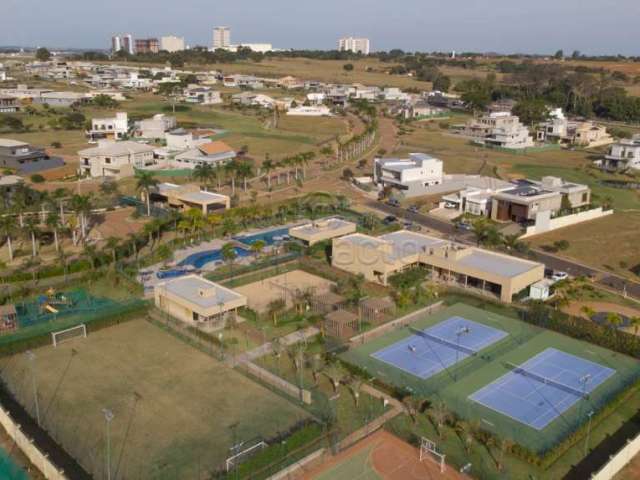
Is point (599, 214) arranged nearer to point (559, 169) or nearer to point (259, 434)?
point (559, 169)

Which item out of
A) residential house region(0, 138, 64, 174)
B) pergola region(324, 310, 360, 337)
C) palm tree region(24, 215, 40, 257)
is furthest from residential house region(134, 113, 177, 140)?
pergola region(324, 310, 360, 337)

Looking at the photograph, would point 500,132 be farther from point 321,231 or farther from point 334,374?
point 334,374

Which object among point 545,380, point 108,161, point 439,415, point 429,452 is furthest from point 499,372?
point 108,161

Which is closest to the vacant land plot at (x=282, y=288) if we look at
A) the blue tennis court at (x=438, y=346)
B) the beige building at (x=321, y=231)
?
the beige building at (x=321, y=231)

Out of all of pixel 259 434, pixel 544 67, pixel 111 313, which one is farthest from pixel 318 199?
pixel 544 67

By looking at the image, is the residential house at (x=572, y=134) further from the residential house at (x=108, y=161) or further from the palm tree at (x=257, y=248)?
the palm tree at (x=257, y=248)

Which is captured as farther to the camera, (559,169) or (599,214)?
(559,169)

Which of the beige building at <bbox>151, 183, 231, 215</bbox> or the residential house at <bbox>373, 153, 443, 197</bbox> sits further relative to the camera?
the residential house at <bbox>373, 153, 443, 197</bbox>

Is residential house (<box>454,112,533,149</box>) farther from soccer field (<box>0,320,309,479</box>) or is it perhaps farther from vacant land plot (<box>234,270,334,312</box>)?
soccer field (<box>0,320,309,479</box>)
